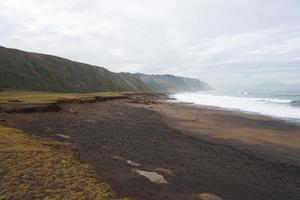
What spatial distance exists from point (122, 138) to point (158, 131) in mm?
4994

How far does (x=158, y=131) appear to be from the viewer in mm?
24797

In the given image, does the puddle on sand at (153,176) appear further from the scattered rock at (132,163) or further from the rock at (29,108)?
the rock at (29,108)

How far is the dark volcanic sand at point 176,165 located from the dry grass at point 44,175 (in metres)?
0.88

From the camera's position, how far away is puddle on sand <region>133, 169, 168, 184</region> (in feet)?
39.5

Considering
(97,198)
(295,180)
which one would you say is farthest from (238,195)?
(97,198)

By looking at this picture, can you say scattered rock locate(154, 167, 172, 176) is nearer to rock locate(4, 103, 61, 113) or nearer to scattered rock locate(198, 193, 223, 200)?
scattered rock locate(198, 193, 223, 200)

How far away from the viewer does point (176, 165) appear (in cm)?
1461

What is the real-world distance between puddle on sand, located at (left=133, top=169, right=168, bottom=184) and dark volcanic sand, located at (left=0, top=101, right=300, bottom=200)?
251 millimetres

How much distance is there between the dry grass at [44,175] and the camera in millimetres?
9359

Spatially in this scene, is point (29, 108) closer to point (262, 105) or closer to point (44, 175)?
point (44, 175)

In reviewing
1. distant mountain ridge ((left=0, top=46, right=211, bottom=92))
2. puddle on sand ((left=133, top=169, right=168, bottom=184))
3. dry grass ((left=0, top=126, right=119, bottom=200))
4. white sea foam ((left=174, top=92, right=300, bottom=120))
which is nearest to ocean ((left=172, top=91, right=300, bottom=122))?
white sea foam ((left=174, top=92, right=300, bottom=120))

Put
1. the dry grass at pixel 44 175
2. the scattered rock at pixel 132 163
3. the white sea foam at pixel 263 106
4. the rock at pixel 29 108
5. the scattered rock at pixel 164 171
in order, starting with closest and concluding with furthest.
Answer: the dry grass at pixel 44 175 → the scattered rock at pixel 164 171 → the scattered rock at pixel 132 163 → the rock at pixel 29 108 → the white sea foam at pixel 263 106

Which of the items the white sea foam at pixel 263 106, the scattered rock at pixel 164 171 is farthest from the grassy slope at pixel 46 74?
the scattered rock at pixel 164 171

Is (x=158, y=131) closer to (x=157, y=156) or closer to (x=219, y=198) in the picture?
(x=157, y=156)
